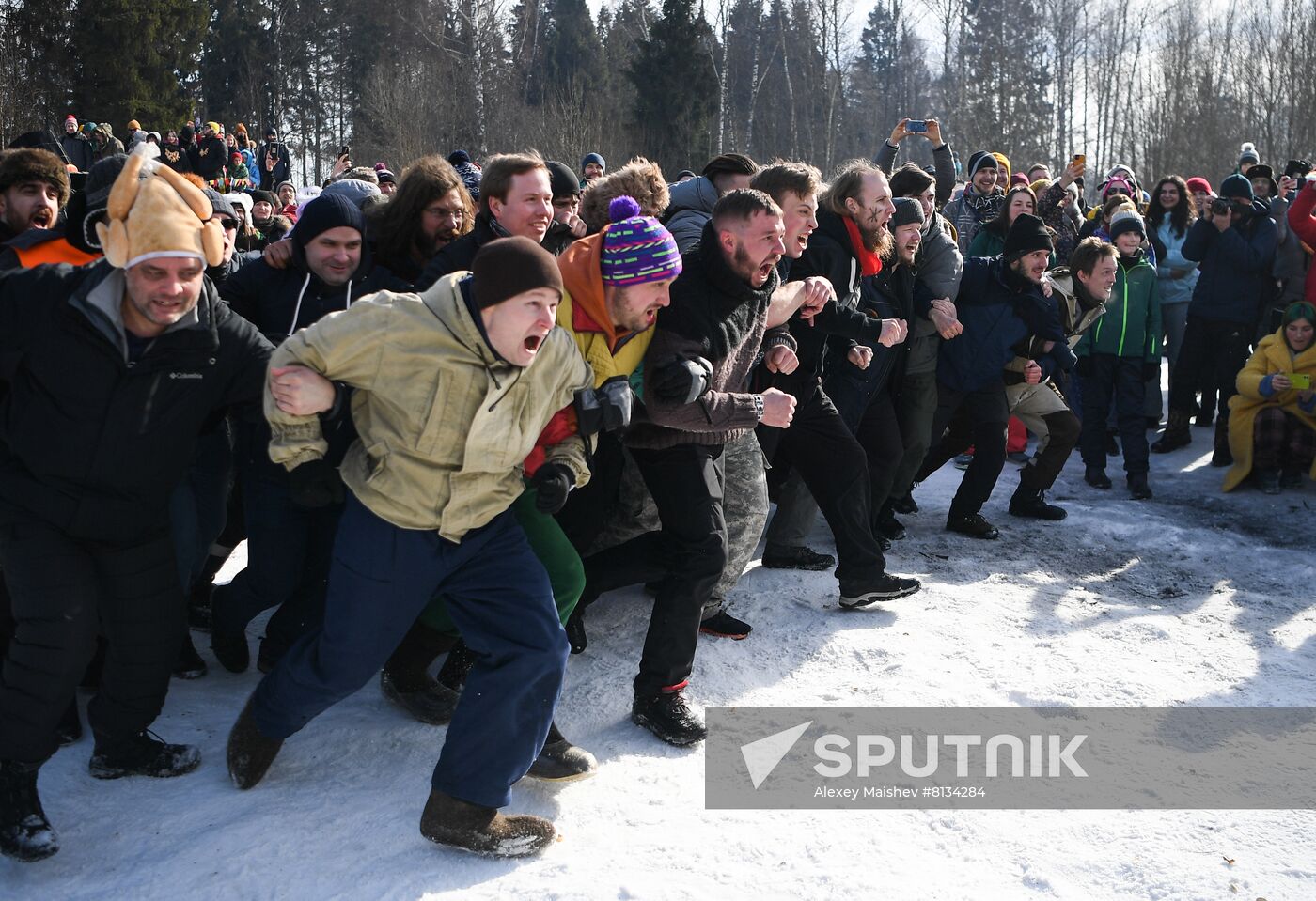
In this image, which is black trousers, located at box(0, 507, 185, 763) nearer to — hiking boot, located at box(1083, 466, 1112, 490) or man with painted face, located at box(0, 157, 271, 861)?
man with painted face, located at box(0, 157, 271, 861)

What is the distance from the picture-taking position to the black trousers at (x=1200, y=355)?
8.68 meters

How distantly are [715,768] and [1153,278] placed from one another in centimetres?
609

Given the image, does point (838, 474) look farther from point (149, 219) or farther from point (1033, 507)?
point (149, 219)

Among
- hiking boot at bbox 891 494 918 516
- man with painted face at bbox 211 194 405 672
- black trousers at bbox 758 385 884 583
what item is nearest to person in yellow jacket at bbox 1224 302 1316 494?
hiking boot at bbox 891 494 918 516

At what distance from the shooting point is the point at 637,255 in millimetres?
3361

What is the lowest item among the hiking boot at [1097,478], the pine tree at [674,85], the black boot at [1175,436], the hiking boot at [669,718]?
the hiking boot at [669,718]

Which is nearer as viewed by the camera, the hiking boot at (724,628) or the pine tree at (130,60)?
the hiking boot at (724,628)

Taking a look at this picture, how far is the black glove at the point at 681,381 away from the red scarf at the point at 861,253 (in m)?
1.83

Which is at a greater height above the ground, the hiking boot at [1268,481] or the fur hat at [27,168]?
the fur hat at [27,168]

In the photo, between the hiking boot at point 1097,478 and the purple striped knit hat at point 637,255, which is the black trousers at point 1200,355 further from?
the purple striped knit hat at point 637,255

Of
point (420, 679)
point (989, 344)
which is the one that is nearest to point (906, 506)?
point (989, 344)

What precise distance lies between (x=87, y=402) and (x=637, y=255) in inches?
66.4

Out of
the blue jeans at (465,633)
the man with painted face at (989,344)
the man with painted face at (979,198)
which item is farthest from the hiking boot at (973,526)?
the blue jeans at (465,633)

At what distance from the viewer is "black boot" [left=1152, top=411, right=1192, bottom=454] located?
8.66 m
